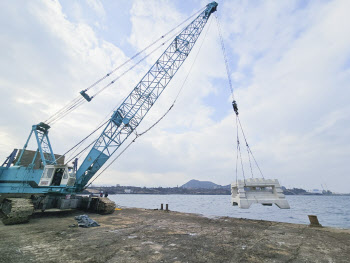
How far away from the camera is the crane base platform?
911 centimetres

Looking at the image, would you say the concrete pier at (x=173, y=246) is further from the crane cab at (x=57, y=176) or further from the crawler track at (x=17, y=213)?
the crane cab at (x=57, y=176)

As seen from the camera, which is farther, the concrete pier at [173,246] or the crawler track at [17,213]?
the crawler track at [17,213]

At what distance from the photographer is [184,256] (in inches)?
214

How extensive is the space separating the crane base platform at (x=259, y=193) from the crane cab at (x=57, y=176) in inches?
545

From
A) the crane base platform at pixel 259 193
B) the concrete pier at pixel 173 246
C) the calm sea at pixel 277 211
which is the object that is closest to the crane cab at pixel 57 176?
the concrete pier at pixel 173 246

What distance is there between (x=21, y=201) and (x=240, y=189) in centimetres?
1451

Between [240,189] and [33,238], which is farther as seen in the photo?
[240,189]

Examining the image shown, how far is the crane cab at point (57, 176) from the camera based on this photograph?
46.2 feet

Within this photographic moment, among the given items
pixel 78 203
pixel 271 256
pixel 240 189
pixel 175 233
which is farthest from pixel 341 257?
pixel 78 203

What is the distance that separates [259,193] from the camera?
32.0ft

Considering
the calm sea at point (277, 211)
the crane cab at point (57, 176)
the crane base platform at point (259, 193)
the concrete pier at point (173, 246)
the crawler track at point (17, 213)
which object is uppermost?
the crane cab at point (57, 176)

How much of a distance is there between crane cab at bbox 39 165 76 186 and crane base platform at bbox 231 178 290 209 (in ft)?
45.4

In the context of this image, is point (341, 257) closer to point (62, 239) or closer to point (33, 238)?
point (62, 239)

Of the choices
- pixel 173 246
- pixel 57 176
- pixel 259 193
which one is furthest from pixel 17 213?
pixel 259 193
